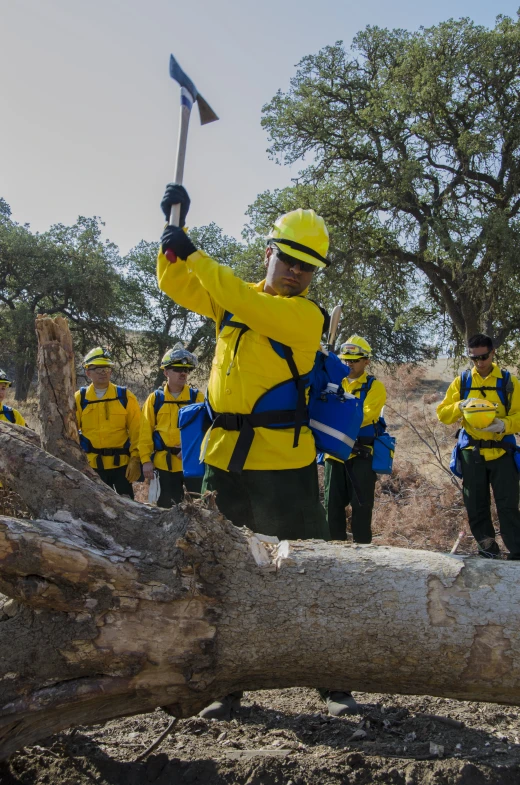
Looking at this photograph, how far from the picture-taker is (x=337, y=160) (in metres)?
15.8

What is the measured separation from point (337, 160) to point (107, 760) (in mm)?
15264

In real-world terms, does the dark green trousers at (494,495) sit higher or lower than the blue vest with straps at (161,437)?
lower

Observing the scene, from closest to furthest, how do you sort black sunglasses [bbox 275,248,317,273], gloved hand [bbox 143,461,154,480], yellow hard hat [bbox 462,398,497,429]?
1. black sunglasses [bbox 275,248,317,273]
2. yellow hard hat [bbox 462,398,497,429]
3. gloved hand [bbox 143,461,154,480]

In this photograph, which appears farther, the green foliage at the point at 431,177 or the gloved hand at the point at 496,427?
→ the green foliage at the point at 431,177

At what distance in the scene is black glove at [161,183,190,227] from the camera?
3348 mm

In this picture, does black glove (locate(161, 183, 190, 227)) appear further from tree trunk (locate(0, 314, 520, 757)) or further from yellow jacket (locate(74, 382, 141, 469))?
yellow jacket (locate(74, 382, 141, 469))

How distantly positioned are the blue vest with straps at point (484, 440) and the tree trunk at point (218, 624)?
3905mm

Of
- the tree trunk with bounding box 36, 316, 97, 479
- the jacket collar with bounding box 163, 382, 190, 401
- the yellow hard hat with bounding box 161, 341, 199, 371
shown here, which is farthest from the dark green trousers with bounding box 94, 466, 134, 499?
the tree trunk with bounding box 36, 316, 97, 479

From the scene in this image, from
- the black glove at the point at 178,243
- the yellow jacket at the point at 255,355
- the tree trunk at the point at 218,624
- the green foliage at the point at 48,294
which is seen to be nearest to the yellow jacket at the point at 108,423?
the yellow jacket at the point at 255,355

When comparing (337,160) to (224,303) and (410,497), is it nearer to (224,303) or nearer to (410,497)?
(410,497)

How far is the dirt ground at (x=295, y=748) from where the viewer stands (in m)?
2.41

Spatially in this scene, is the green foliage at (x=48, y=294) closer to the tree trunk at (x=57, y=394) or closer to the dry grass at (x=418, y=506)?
the dry grass at (x=418, y=506)

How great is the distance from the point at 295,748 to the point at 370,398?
3.97m

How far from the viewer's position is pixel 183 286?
11.5 ft
